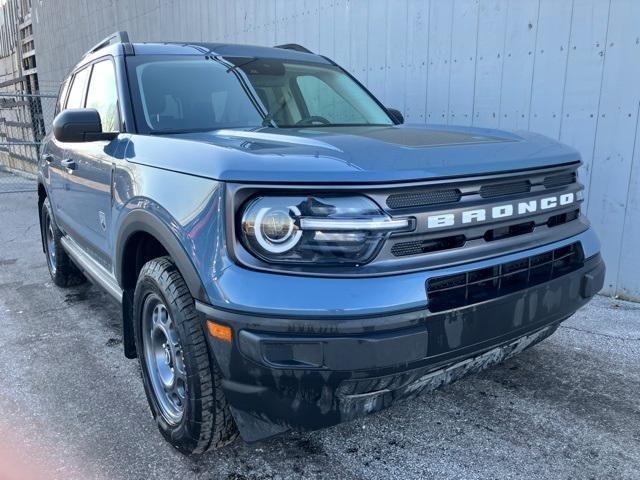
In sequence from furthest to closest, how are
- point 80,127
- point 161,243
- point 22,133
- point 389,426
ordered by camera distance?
point 22,133 → point 80,127 → point 389,426 → point 161,243

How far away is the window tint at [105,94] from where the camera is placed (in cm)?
314

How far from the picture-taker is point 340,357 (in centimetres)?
177

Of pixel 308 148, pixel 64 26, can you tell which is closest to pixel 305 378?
pixel 308 148

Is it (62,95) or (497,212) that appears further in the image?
(62,95)

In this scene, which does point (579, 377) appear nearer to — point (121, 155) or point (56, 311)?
point (121, 155)

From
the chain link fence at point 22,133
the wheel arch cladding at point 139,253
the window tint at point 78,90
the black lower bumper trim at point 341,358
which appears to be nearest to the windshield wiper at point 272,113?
the wheel arch cladding at point 139,253

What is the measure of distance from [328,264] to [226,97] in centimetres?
164

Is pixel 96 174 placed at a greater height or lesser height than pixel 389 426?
greater

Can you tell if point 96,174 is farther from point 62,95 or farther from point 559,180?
point 559,180

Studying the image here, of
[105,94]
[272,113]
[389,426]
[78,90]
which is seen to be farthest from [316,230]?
[78,90]

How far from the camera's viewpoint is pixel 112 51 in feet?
10.8

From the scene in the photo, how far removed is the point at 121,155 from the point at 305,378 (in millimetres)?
1638

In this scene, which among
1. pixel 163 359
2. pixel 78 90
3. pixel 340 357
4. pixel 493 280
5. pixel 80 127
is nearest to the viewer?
pixel 340 357

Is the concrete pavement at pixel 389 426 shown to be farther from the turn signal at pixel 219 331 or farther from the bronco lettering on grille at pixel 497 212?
the bronco lettering on grille at pixel 497 212
